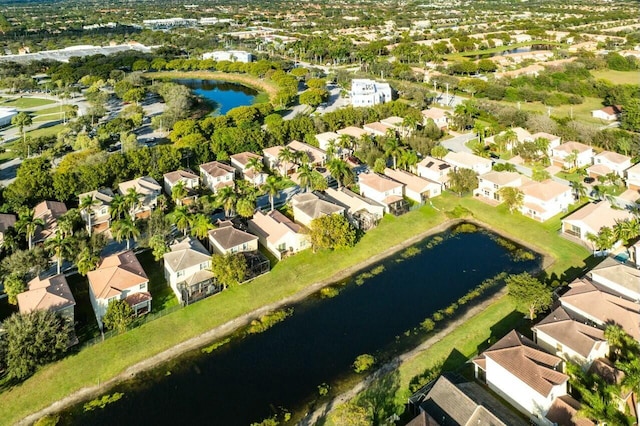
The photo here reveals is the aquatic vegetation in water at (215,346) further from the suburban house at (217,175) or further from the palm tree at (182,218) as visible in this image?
the suburban house at (217,175)

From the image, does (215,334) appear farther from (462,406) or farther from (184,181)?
(184,181)

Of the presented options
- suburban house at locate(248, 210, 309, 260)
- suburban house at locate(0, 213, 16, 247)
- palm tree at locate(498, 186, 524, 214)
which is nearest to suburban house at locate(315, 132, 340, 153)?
suburban house at locate(248, 210, 309, 260)

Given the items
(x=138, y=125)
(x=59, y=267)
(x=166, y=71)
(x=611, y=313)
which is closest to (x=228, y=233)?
(x=59, y=267)

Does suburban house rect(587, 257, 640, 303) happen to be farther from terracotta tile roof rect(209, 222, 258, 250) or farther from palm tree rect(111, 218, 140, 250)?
palm tree rect(111, 218, 140, 250)

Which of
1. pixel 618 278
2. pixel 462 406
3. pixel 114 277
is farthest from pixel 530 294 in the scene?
pixel 114 277

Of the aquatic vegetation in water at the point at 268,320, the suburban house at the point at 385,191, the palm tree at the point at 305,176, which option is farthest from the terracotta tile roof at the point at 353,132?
the aquatic vegetation in water at the point at 268,320

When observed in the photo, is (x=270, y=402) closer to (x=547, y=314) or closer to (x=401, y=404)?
(x=401, y=404)
